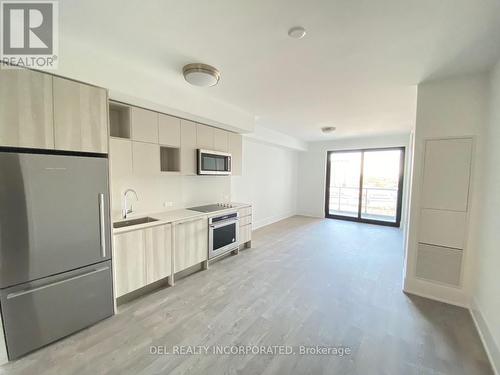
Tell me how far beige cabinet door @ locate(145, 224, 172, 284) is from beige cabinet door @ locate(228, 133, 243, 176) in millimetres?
1897

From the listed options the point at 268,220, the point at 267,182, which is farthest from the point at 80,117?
the point at 268,220

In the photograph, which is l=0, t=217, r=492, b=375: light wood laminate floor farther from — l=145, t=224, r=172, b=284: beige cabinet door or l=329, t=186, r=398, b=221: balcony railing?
l=329, t=186, r=398, b=221: balcony railing

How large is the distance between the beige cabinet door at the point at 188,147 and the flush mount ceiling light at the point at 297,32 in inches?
80.3

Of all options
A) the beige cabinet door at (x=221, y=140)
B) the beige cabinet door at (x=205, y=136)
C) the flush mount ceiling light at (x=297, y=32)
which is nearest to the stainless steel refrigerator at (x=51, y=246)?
the beige cabinet door at (x=205, y=136)

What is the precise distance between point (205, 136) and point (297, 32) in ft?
7.36

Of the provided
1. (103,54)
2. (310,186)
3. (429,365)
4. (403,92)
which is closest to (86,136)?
(103,54)

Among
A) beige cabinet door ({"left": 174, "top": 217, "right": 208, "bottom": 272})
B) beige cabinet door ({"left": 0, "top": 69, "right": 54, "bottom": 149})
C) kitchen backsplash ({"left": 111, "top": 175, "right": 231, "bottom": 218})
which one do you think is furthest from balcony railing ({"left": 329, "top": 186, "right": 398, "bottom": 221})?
beige cabinet door ({"left": 0, "top": 69, "right": 54, "bottom": 149})

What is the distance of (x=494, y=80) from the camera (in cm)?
212

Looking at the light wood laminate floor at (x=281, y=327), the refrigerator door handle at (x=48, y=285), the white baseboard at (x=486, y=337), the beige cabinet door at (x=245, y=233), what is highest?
the refrigerator door handle at (x=48, y=285)

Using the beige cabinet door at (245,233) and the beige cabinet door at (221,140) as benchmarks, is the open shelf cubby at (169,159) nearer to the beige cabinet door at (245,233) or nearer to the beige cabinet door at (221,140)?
the beige cabinet door at (221,140)

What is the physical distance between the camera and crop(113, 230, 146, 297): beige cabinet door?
2.32 m

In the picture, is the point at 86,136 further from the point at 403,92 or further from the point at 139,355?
the point at 403,92

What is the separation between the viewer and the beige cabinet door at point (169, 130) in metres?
2.96

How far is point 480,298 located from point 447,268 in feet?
1.34
